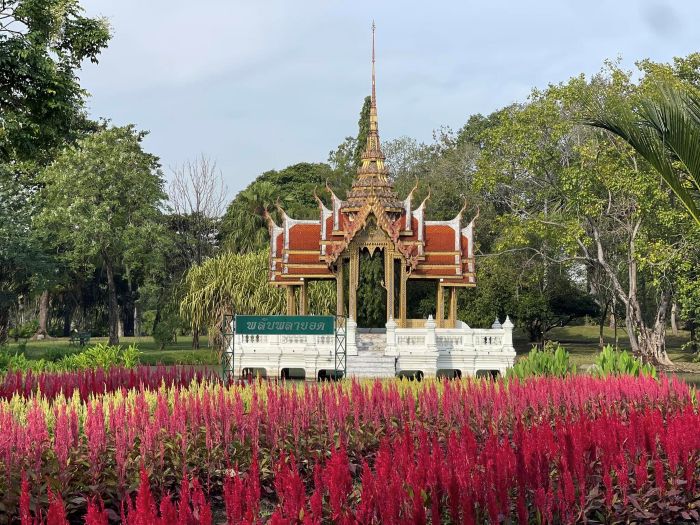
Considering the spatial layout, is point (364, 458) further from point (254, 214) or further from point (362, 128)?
point (362, 128)

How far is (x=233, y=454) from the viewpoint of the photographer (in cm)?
859

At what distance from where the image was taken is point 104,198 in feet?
143

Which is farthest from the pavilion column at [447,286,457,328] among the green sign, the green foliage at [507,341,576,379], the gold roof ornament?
the green foliage at [507,341,576,379]

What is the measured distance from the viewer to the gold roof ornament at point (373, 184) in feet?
101

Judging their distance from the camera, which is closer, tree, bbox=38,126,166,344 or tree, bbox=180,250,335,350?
tree, bbox=180,250,335,350

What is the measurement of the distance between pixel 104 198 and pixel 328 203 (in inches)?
540

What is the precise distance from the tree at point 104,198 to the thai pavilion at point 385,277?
13.5 m

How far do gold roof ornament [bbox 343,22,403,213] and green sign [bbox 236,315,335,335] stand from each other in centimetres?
820

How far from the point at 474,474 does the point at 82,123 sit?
178ft

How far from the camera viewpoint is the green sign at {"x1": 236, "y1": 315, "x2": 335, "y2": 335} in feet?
68.7

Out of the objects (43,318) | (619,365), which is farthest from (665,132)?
(43,318)

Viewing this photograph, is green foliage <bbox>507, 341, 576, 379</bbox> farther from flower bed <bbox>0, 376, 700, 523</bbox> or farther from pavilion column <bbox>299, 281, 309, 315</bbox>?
pavilion column <bbox>299, 281, 309, 315</bbox>

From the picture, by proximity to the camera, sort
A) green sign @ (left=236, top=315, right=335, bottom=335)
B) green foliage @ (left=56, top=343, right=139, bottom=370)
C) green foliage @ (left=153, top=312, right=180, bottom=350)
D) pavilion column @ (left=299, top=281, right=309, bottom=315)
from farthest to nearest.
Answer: green foliage @ (left=153, top=312, right=180, bottom=350) → pavilion column @ (left=299, top=281, right=309, bottom=315) → green sign @ (left=236, top=315, right=335, bottom=335) → green foliage @ (left=56, top=343, right=139, bottom=370)

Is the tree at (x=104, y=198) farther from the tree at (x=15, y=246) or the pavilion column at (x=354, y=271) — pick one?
the pavilion column at (x=354, y=271)
